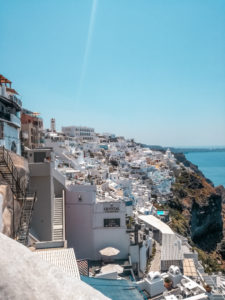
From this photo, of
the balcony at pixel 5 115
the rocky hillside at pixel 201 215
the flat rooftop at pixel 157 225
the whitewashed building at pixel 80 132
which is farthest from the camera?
the whitewashed building at pixel 80 132

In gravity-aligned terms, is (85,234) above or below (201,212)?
above

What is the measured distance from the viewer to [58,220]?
12008mm

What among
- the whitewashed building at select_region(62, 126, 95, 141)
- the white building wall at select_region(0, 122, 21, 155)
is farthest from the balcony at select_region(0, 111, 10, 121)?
the whitewashed building at select_region(62, 126, 95, 141)

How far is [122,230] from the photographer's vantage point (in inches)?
551

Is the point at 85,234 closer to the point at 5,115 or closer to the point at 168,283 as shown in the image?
the point at 168,283

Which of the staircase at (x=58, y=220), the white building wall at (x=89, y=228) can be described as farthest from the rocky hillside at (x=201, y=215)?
the staircase at (x=58, y=220)

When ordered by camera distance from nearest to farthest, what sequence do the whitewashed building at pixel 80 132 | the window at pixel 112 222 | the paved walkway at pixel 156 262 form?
the window at pixel 112 222
the paved walkway at pixel 156 262
the whitewashed building at pixel 80 132

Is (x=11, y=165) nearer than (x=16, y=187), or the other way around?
(x=11, y=165)

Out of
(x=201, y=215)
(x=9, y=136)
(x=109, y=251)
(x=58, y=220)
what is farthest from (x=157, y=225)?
(x=201, y=215)

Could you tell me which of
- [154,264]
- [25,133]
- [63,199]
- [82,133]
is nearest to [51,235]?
[63,199]

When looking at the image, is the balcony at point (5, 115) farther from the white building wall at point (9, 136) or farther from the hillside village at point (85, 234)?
the white building wall at point (9, 136)

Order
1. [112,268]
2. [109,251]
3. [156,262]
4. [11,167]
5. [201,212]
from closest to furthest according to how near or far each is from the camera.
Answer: [11,167], [112,268], [109,251], [156,262], [201,212]

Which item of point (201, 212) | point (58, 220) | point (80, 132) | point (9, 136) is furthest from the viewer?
point (80, 132)

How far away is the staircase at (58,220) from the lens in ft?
36.5
